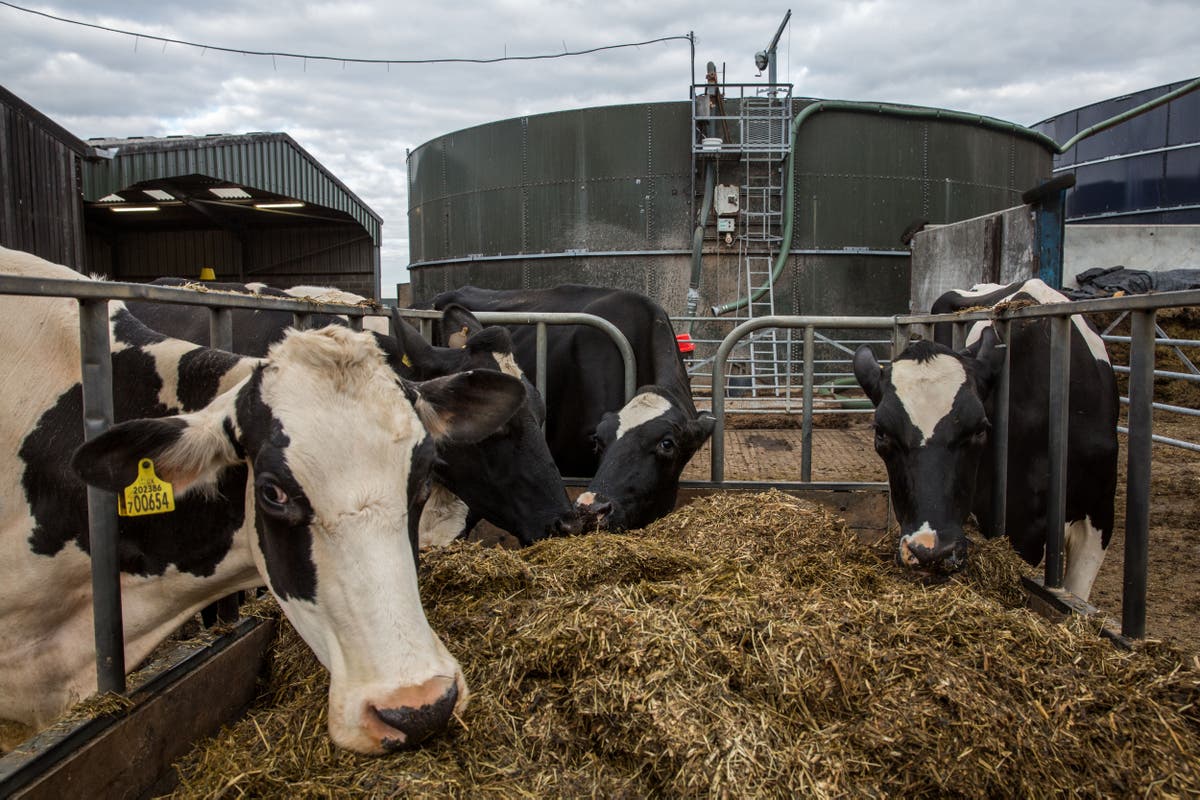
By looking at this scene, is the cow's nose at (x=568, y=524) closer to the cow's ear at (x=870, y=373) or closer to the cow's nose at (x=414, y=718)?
the cow's ear at (x=870, y=373)

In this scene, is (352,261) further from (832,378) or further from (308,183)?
(832,378)

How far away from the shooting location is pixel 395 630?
1937mm

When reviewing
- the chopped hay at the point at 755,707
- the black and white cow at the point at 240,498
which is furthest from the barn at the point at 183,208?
the chopped hay at the point at 755,707

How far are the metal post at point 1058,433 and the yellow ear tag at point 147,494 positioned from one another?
301 cm

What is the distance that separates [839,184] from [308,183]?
14.0 m

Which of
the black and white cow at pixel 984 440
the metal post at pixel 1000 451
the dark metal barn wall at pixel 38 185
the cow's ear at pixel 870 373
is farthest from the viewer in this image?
the dark metal barn wall at pixel 38 185

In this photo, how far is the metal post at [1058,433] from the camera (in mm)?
3100

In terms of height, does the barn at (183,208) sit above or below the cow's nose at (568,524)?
above

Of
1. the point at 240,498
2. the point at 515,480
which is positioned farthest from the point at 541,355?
the point at 240,498

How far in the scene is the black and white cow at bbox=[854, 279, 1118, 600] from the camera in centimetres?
348

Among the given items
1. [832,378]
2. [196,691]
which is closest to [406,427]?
[196,691]

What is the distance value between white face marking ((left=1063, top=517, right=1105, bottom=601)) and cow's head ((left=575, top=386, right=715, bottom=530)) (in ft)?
6.74

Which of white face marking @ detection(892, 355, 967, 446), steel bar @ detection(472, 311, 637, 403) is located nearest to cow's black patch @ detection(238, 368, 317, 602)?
white face marking @ detection(892, 355, 967, 446)

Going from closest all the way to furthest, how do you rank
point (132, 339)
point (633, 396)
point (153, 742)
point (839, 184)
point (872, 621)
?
point (153, 742)
point (872, 621)
point (132, 339)
point (633, 396)
point (839, 184)
